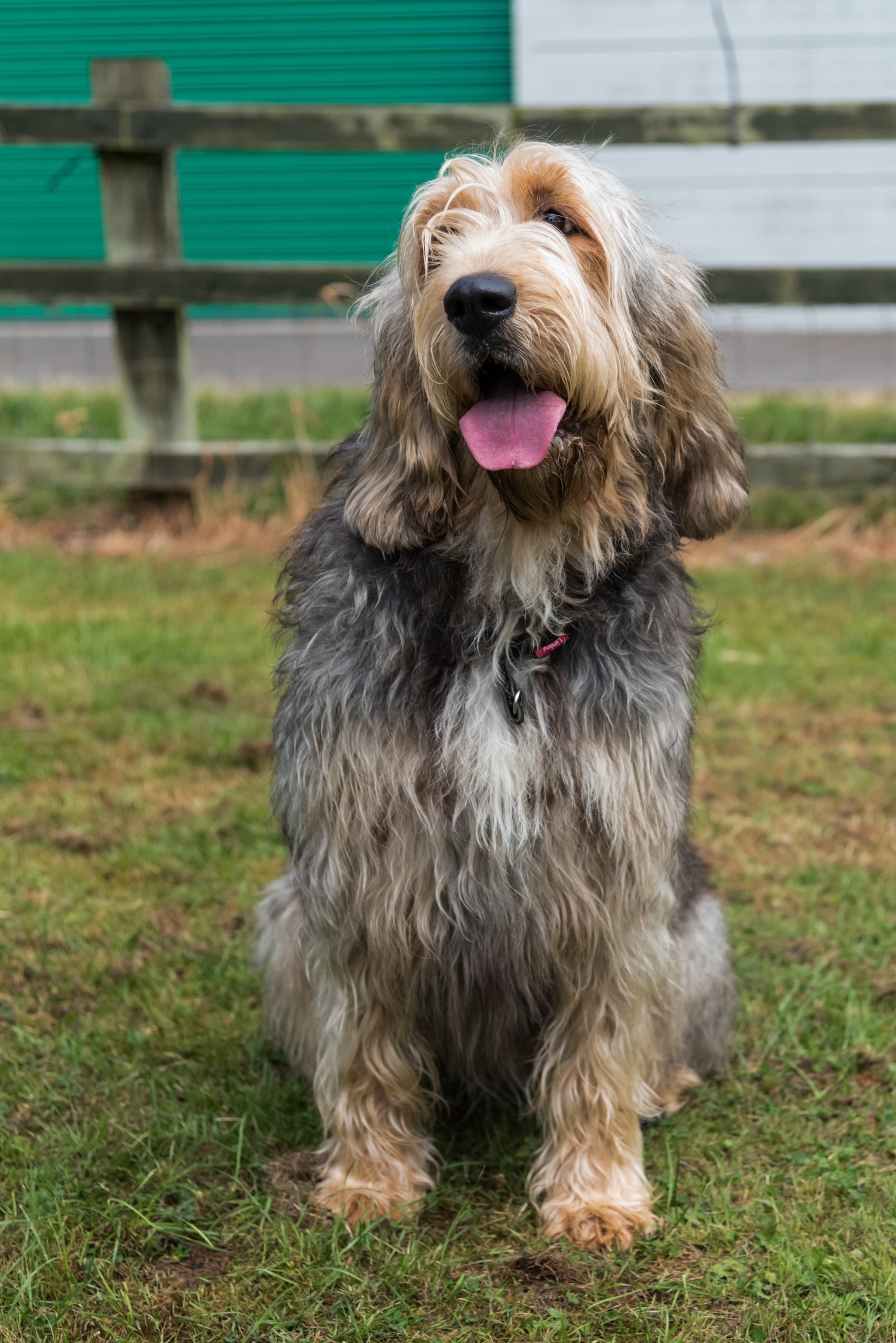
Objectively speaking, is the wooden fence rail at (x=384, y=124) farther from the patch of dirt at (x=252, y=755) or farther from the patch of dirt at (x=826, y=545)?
the patch of dirt at (x=252, y=755)

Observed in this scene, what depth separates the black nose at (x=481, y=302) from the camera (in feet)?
7.25

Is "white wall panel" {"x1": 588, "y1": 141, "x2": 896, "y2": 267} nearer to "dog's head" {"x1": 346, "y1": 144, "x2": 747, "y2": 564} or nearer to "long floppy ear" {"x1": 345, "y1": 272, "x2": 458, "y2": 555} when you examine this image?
"dog's head" {"x1": 346, "y1": 144, "x2": 747, "y2": 564}

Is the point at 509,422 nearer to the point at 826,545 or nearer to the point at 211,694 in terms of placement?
the point at 211,694

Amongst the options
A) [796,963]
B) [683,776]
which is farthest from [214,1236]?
[796,963]

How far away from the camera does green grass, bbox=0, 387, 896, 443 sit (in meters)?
7.75

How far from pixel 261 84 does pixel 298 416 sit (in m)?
7.42

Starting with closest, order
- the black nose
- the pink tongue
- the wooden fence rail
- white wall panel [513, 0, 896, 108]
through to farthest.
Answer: the black nose < the pink tongue < the wooden fence rail < white wall panel [513, 0, 896, 108]

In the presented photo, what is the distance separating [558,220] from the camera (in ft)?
7.88

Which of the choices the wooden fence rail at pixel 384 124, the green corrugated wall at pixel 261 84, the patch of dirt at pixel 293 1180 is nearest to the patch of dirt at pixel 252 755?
the patch of dirt at pixel 293 1180

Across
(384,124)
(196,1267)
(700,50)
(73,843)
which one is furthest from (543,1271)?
(700,50)

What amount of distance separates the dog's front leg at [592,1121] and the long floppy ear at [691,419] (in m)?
0.97

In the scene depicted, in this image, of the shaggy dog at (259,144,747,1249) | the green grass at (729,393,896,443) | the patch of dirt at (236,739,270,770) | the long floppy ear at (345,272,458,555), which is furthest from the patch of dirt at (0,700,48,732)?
the green grass at (729,393,896,443)

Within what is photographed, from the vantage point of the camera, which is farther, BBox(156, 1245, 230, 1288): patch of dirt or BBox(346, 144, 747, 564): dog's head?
BBox(156, 1245, 230, 1288): patch of dirt

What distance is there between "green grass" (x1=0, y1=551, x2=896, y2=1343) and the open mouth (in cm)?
146
